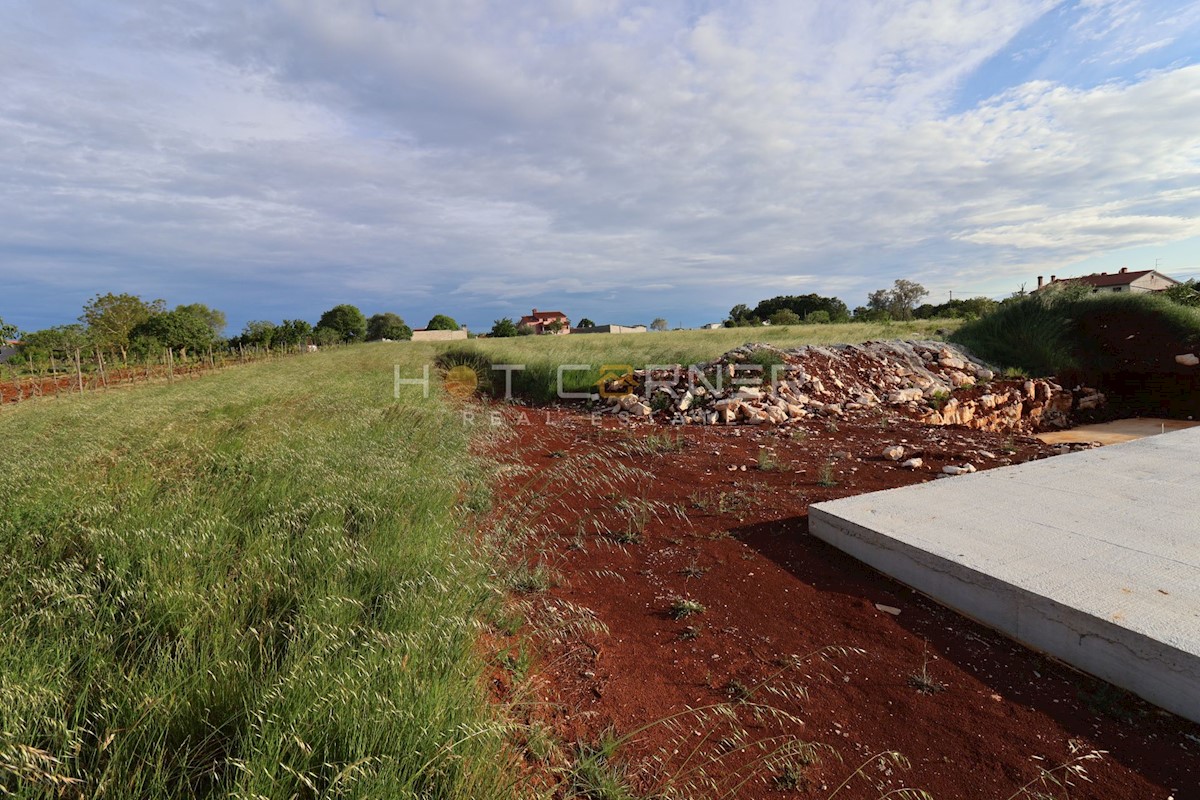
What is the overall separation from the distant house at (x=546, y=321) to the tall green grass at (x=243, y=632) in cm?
5338

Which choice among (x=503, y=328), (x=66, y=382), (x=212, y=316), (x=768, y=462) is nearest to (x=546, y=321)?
(x=503, y=328)

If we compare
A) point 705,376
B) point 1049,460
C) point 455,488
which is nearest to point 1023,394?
point 705,376

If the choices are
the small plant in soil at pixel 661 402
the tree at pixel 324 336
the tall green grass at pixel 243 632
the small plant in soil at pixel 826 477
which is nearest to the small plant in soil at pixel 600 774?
the tall green grass at pixel 243 632

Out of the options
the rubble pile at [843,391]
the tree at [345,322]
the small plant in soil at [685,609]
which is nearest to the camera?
the small plant in soil at [685,609]

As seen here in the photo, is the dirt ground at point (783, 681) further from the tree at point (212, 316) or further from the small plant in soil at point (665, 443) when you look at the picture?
the tree at point (212, 316)

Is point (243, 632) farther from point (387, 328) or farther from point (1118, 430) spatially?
point (387, 328)

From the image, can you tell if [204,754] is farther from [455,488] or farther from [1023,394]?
[1023,394]

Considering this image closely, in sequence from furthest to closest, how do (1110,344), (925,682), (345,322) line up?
1. (345,322)
2. (1110,344)
3. (925,682)

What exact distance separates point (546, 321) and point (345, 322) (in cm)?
2318

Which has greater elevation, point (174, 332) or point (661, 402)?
point (174, 332)

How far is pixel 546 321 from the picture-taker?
62406 mm

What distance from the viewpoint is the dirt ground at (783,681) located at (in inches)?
60.3

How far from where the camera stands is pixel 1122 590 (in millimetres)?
2068

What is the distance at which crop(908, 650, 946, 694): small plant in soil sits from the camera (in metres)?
1.86
